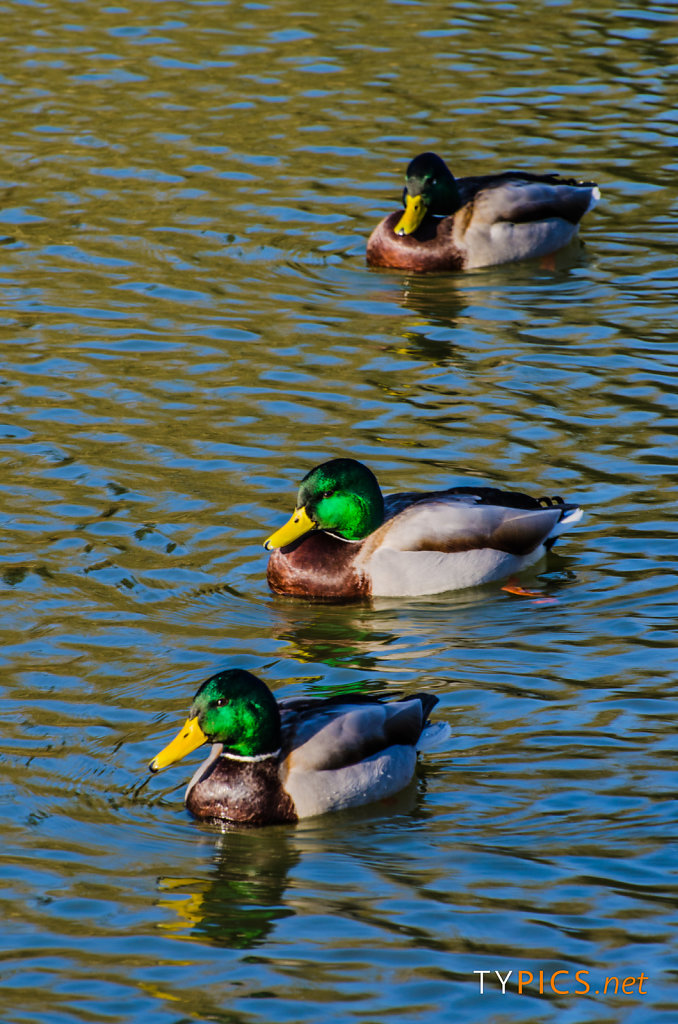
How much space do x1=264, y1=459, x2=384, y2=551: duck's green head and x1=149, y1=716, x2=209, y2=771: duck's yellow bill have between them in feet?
7.76

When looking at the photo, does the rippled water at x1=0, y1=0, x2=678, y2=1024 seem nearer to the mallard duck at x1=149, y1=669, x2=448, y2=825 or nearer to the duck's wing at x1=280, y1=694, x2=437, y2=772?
the mallard duck at x1=149, y1=669, x2=448, y2=825

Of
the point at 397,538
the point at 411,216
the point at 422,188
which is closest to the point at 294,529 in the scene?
the point at 397,538

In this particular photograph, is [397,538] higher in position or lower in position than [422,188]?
lower

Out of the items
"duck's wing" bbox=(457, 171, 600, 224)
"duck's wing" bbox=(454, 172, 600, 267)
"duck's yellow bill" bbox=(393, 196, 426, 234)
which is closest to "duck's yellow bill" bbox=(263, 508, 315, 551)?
"duck's yellow bill" bbox=(393, 196, 426, 234)

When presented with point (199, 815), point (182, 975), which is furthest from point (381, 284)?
point (182, 975)

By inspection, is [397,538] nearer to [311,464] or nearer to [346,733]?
[311,464]

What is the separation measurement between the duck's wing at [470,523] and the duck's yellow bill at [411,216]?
188 inches

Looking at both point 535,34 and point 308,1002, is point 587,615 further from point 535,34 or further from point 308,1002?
point 535,34

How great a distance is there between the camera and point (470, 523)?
9.63 meters

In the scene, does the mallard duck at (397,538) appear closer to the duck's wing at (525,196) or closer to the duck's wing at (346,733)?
the duck's wing at (346,733)

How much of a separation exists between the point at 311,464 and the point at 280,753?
12.2ft

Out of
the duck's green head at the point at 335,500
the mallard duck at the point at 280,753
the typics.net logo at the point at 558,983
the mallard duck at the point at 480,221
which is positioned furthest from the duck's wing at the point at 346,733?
the mallard duck at the point at 480,221

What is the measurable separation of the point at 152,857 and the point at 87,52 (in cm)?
1331

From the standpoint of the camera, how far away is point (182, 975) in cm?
625
